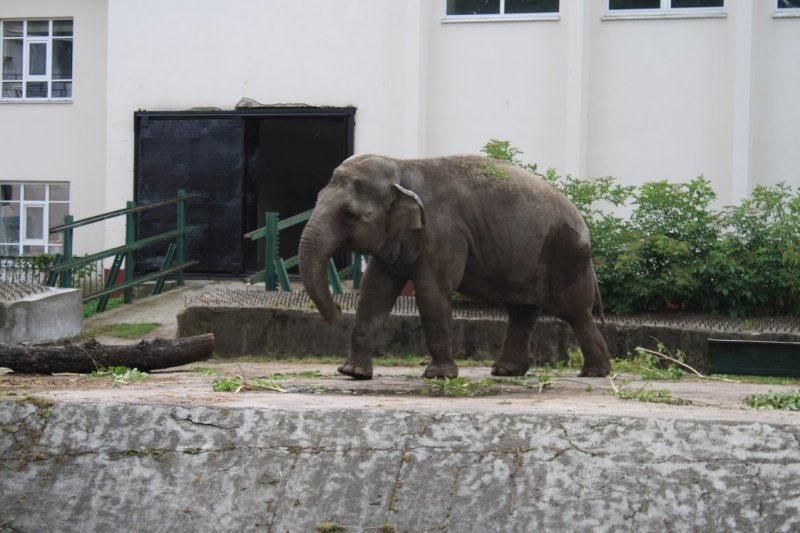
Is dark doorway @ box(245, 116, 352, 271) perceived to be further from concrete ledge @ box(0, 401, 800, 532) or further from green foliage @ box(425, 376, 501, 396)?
concrete ledge @ box(0, 401, 800, 532)

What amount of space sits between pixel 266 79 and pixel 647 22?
5589mm

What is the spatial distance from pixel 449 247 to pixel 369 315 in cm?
74

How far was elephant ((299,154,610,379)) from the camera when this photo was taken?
8.39 m

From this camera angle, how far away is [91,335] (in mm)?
13648

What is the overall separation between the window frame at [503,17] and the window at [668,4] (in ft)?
3.17

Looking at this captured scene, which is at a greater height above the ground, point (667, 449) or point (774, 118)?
point (774, 118)

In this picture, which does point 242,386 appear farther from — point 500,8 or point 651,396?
point 500,8

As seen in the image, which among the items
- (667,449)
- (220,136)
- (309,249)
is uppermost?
(220,136)

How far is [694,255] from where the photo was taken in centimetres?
1310

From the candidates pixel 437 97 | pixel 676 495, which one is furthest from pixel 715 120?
pixel 676 495

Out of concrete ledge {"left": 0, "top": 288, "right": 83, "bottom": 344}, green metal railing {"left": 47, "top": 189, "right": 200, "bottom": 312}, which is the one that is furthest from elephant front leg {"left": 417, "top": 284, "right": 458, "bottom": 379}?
green metal railing {"left": 47, "top": 189, "right": 200, "bottom": 312}

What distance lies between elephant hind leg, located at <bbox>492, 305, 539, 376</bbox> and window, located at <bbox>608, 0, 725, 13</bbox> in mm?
9539

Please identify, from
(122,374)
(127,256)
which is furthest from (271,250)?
(122,374)

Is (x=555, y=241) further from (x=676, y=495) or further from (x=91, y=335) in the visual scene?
(x=91, y=335)
